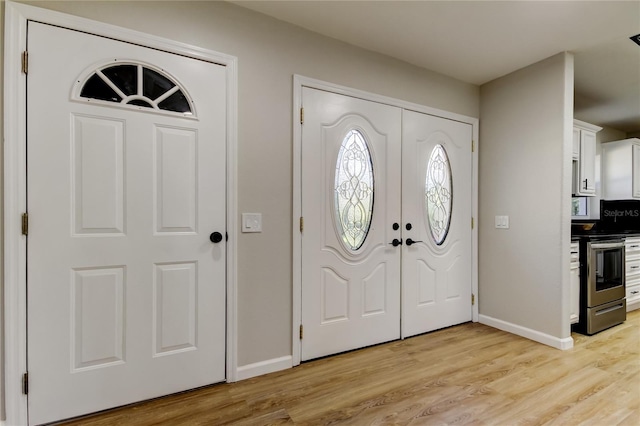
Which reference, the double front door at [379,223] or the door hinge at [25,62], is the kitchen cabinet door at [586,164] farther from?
the door hinge at [25,62]

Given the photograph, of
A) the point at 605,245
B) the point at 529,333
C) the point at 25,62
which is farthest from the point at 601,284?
the point at 25,62

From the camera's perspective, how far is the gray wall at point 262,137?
205 cm

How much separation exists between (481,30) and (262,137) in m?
1.84

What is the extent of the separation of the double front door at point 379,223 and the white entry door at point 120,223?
2.32 feet

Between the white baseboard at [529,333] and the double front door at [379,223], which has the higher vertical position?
the double front door at [379,223]

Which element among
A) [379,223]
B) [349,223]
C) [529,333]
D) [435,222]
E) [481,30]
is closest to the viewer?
[481,30]

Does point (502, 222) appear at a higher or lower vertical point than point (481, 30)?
lower

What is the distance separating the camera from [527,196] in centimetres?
291

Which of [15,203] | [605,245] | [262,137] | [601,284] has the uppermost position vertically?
[262,137]

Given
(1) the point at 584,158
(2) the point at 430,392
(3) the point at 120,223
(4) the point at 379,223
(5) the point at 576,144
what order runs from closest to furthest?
(3) the point at 120,223 < (2) the point at 430,392 < (4) the point at 379,223 < (5) the point at 576,144 < (1) the point at 584,158

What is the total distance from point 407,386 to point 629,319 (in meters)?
3.14

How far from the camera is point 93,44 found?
1722 millimetres

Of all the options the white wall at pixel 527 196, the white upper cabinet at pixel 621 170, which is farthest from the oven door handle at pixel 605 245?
the white upper cabinet at pixel 621 170

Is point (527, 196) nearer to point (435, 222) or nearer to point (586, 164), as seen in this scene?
point (435, 222)
